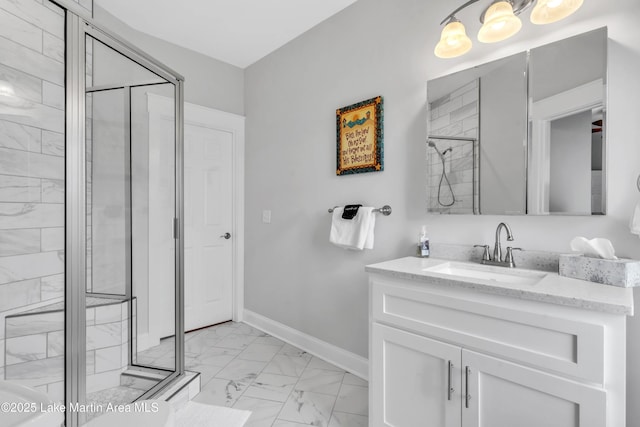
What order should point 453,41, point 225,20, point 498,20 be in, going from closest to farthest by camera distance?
point 498,20 → point 453,41 → point 225,20

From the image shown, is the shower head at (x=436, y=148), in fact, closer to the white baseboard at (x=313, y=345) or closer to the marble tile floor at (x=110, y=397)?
the white baseboard at (x=313, y=345)

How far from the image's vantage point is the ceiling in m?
2.22

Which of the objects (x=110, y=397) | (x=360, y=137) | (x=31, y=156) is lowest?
(x=110, y=397)

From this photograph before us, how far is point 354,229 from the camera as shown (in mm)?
2039

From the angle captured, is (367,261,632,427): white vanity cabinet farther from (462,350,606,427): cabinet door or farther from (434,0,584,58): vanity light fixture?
(434,0,584,58): vanity light fixture

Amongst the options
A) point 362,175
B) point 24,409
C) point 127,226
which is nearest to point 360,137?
point 362,175

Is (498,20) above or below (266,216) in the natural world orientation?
above

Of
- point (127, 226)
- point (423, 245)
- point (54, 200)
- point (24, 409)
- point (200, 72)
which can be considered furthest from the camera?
point (200, 72)

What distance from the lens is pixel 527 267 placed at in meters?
1.43

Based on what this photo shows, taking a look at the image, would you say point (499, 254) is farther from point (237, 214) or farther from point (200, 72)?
point (200, 72)

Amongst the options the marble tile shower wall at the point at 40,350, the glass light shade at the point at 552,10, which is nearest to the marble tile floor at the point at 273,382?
the marble tile shower wall at the point at 40,350

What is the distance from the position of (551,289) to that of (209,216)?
2.67 meters

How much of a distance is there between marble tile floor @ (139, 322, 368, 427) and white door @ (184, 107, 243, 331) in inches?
15.9

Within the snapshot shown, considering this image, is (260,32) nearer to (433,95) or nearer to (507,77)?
(433,95)
